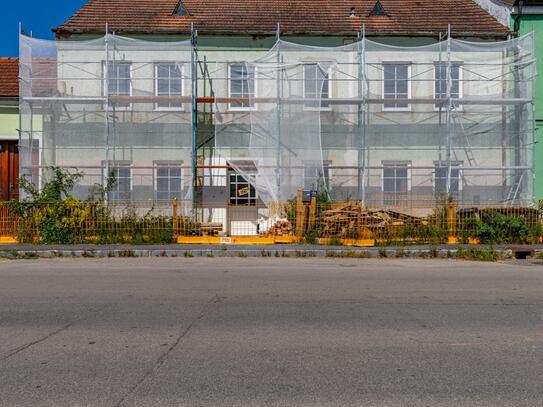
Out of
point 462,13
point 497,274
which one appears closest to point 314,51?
point 462,13

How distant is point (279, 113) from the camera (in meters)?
18.2

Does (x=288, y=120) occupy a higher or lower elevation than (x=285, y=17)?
lower

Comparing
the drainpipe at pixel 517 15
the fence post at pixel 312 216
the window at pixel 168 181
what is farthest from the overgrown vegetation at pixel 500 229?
the window at pixel 168 181

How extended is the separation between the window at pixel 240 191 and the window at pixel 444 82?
709cm

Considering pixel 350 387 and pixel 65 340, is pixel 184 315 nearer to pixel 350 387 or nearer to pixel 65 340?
pixel 65 340

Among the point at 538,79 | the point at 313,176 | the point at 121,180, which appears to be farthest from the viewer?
the point at 538,79

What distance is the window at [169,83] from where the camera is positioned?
2009 centimetres

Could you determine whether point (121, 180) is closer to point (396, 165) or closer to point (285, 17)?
point (285, 17)

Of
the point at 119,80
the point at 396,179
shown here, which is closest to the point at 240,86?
the point at 119,80

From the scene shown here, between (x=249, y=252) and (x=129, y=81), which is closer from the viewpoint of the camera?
(x=249, y=252)

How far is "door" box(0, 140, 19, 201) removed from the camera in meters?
21.1

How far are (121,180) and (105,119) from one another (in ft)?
6.76

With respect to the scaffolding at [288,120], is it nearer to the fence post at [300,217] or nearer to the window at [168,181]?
the window at [168,181]

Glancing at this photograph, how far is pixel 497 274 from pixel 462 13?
1431 centimetres
